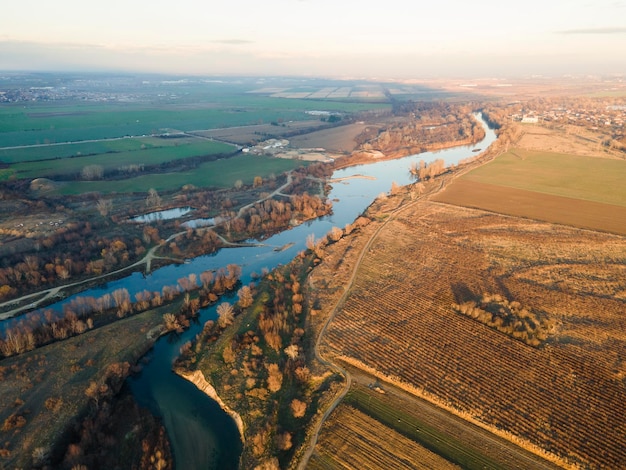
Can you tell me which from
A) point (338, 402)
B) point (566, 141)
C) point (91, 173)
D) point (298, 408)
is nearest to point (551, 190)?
point (566, 141)

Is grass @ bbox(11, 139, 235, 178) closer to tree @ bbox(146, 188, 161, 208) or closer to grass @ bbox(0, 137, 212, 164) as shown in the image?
grass @ bbox(0, 137, 212, 164)

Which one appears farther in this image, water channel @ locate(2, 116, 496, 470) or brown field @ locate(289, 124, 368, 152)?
brown field @ locate(289, 124, 368, 152)

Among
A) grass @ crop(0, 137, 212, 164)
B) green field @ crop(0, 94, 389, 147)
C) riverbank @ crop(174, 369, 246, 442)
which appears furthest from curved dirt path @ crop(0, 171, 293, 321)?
green field @ crop(0, 94, 389, 147)

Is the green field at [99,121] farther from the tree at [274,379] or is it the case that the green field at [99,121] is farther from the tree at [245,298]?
the tree at [274,379]

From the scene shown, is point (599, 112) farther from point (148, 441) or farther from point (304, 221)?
point (148, 441)

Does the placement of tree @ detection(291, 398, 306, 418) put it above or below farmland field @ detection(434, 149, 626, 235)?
below

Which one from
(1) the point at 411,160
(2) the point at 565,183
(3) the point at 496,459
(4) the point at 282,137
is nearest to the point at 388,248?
(3) the point at 496,459
